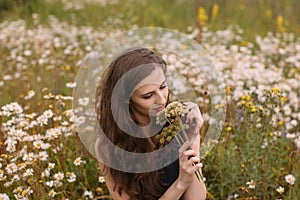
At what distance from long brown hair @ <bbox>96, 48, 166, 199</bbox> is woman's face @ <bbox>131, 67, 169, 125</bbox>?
62 millimetres

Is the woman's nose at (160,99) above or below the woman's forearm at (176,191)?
above

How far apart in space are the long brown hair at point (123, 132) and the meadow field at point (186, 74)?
Result: 27cm

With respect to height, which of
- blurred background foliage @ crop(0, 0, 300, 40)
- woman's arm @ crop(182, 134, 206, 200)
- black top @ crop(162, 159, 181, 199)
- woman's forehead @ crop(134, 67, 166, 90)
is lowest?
woman's arm @ crop(182, 134, 206, 200)

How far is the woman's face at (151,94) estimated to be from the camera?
5.38ft

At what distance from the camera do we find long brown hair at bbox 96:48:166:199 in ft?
5.78

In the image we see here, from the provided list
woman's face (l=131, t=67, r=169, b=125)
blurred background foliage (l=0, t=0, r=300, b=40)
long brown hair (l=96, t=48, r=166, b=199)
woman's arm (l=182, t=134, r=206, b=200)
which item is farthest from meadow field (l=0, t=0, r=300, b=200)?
woman's face (l=131, t=67, r=169, b=125)

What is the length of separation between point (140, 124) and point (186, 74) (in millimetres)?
1452

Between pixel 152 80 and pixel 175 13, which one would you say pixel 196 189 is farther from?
pixel 175 13

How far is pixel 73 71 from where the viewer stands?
3.50m

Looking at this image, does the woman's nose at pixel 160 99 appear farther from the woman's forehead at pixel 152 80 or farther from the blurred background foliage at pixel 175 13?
the blurred background foliage at pixel 175 13

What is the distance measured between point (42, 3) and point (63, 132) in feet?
12.7

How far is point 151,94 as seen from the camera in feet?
5.43

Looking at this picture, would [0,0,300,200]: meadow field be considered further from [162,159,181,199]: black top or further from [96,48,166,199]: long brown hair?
[162,159,181,199]: black top

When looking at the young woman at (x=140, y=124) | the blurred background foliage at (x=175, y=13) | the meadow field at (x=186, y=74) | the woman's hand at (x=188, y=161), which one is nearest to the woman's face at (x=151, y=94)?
the young woman at (x=140, y=124)
